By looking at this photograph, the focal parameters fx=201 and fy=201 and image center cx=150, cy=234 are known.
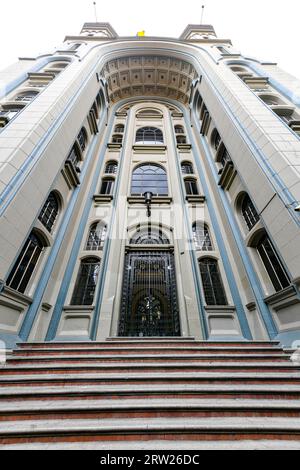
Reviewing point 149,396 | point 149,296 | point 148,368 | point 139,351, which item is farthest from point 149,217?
point 149,396

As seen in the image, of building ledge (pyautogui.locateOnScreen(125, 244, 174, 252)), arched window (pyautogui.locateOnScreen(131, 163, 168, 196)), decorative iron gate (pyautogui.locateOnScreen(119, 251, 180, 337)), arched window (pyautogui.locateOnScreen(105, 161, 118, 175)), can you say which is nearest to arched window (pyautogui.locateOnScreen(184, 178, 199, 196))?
arched window (pyautogui.locateOnScreen(131, 163, 168, 196))

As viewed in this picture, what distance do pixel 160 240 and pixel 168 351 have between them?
15.8ft

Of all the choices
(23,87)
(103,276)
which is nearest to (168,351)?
(103,276)

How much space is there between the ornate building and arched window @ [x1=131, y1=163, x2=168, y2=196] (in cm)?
8

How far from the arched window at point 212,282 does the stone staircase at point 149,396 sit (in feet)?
6.90

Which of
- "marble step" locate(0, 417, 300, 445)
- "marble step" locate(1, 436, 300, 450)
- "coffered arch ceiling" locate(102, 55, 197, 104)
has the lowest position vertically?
"marble step" locate(1, 436, 300, 450)

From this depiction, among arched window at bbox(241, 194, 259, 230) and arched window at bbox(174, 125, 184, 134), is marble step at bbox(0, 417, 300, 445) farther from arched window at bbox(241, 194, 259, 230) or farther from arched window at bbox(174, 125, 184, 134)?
arched window at bbox(174, 125, 184, 134)

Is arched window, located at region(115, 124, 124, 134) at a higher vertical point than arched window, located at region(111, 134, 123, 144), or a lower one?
higher

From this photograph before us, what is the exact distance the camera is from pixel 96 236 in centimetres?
875

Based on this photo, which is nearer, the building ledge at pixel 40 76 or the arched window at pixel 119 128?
the building ledge at pixel 40 76

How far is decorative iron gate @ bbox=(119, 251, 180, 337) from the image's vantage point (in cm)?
666

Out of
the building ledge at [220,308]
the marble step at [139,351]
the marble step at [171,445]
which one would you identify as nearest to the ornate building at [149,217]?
the building ledge at [220,308]

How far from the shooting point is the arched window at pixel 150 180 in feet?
34.6

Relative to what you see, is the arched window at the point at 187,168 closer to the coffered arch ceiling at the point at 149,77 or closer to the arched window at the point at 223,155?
the arched window at the point at 223,155
